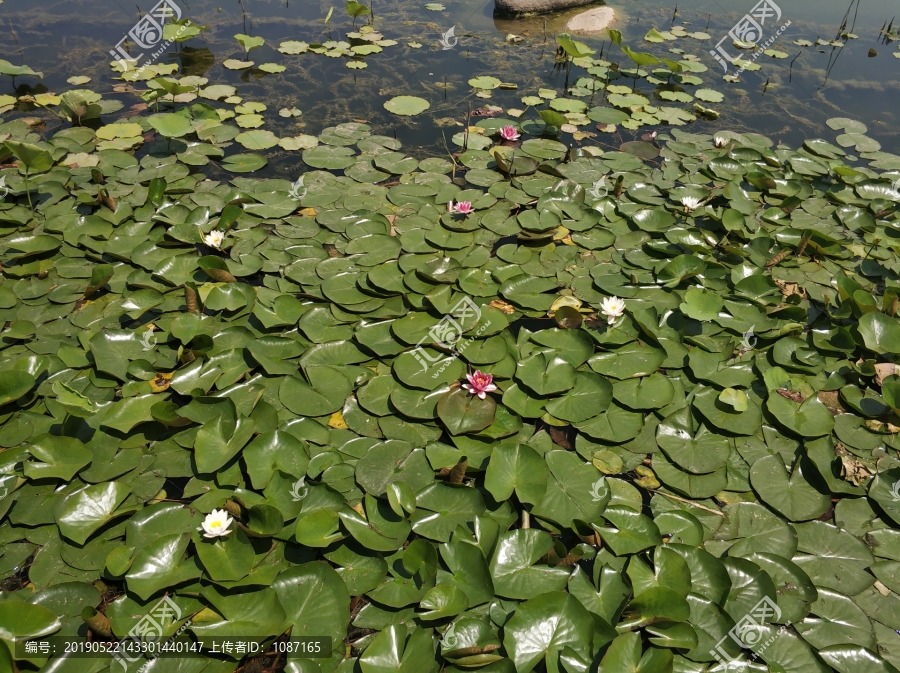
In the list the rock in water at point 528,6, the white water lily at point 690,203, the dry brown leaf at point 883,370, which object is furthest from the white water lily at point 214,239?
the rock in water at point 528,6

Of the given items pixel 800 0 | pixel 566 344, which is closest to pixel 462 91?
pixel 566 344

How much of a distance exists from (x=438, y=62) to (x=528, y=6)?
272 cm

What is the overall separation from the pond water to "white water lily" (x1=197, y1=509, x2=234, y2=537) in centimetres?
375

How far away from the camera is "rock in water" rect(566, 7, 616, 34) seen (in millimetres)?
8648

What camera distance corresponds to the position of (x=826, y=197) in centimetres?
513

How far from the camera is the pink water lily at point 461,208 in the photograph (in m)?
4.38

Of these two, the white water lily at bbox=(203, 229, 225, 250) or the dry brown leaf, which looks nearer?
the dry brown leaf

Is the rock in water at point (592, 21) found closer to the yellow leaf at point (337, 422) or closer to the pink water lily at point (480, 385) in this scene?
the pink water lily at point (480, 385)

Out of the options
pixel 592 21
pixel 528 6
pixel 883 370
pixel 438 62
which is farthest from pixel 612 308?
pixel 528 6

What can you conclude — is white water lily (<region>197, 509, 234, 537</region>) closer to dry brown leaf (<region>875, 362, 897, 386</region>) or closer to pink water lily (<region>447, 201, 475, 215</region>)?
pink water lily (<region>447, 201, 475, 215</region>)

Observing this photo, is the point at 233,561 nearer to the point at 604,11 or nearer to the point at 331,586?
the point at 331,586

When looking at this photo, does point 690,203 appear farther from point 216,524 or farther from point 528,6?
point 528,6

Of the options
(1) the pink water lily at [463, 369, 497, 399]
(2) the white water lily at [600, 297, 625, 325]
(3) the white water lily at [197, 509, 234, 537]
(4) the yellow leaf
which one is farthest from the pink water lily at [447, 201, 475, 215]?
(3) the white water lily at [197, 509, 234, 537]

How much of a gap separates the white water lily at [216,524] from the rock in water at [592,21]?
29.6 feet
